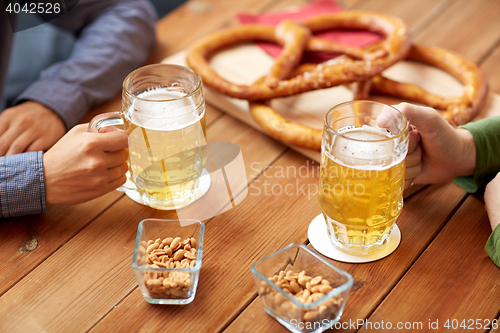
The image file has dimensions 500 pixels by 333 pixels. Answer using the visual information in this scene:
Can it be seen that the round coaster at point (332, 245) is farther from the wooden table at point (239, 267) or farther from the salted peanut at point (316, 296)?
the salted peanut at point (316, 296)

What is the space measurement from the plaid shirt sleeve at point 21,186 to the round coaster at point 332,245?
54cm

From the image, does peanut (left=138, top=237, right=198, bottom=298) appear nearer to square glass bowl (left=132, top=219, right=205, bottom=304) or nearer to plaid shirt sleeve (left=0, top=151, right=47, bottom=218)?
square glass bowl (left=132, top=219, right=205, bottom=304)

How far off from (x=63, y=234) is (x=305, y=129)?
1.89 ft

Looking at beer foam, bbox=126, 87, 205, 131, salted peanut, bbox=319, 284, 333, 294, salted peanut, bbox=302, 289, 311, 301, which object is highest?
beer foam, bbox=126, 87, 205, 131

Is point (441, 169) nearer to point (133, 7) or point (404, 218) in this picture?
point (404, 218)

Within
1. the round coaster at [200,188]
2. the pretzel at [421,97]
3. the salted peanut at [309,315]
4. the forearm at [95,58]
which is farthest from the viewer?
→ the forearm at [95,58]

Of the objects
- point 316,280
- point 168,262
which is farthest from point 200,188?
point 316,280

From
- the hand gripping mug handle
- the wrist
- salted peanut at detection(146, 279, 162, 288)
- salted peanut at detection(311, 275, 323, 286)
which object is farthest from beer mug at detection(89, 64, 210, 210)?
the wrist

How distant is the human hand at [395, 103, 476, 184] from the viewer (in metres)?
0.88

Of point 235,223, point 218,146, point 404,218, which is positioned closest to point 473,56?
point 404,218

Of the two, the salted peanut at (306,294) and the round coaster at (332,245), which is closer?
the salted peanut at (306,294)

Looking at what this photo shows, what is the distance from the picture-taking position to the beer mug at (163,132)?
855 mm

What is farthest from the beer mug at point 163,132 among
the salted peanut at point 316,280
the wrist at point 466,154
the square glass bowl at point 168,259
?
the wrist at point 466,154

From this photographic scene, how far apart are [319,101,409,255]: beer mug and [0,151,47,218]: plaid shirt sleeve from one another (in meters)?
0.57
